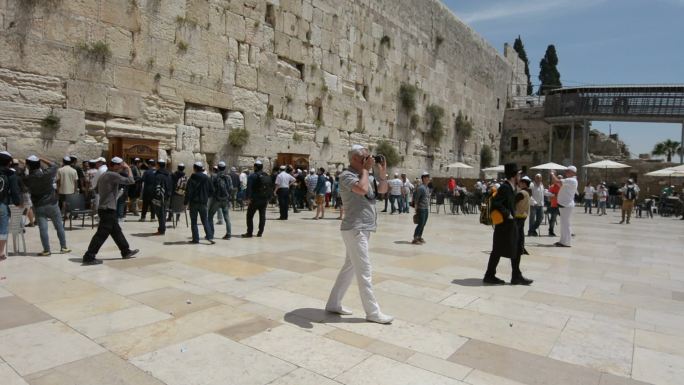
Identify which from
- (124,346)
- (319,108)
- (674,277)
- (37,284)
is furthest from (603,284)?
(319,108)

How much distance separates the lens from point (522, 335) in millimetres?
3973

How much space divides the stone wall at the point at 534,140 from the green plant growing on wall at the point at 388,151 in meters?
14.8

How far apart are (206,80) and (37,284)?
8.89 m

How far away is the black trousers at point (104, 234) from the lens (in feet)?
19.8

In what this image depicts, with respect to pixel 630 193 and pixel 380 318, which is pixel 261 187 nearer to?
pixel 380 318

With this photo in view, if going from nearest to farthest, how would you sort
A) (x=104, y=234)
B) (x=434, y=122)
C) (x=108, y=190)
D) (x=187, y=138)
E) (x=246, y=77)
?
(x=104, y=234), (x=108, y=190), (x=187, y=138), (x=246, y=77), (x=434, y=122)

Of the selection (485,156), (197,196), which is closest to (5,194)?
(197,196)

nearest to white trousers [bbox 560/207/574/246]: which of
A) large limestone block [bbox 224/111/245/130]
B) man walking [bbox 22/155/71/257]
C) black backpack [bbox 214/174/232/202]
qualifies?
black backpack [bbox 214/174/232/202]

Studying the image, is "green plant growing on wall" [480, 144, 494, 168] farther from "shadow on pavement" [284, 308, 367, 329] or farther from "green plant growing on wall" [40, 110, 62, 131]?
"shadow on pavement" [284, 308, 367, 329]

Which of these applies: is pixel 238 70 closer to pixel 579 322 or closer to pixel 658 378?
pixel 579 322

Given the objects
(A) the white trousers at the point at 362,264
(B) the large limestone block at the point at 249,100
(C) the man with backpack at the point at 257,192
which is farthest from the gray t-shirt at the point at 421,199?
(B) the large limestone block at the point at 249,100

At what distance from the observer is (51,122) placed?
992 cm

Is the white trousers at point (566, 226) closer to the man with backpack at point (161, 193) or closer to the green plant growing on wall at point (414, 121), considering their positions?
the man with backpack at point (161, 193)

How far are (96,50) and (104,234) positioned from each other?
6.22 metres
